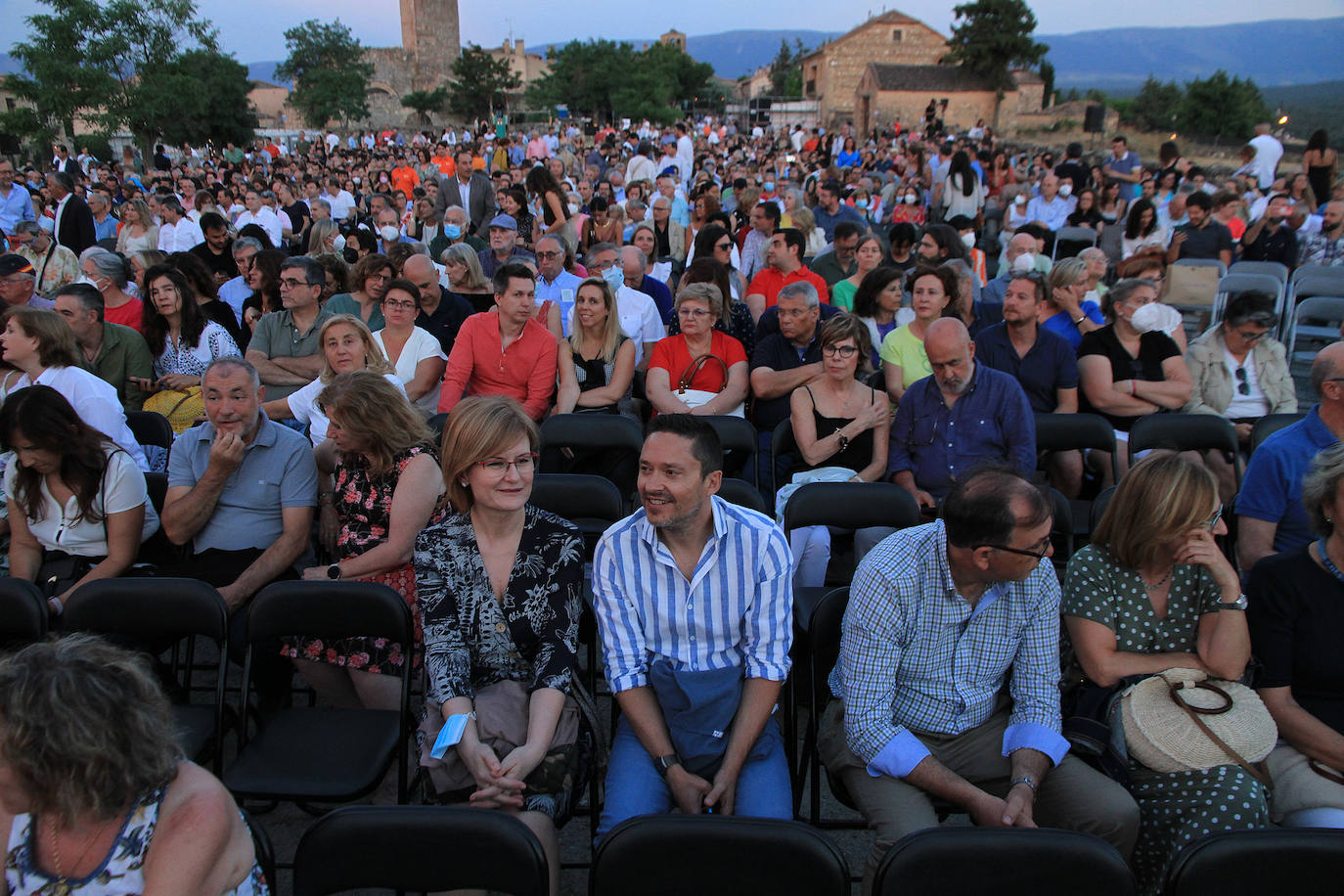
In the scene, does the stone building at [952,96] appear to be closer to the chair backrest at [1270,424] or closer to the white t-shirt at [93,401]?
the chair backrest at [1270,424]

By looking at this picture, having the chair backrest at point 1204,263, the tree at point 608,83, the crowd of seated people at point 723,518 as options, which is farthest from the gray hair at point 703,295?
the tree at point 608,83

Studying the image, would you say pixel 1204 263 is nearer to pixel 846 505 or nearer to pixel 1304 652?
pixel 846 505

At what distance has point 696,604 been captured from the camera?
2.39 m

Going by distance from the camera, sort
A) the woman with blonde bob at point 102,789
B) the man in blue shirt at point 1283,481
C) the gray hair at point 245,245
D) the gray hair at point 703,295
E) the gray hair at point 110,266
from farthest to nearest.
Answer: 1. the gray hair at point 245,245
2. the gray hair at point 110,266
3. the gray hair at point 703,295
4. the man in blue shirt at point 1283,481
5. the woman with blonde bob at point 102,789

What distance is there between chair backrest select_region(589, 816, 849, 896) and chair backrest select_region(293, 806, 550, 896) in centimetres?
16

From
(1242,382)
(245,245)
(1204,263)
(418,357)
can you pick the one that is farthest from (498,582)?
(1204,263)

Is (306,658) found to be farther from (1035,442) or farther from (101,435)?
(1035,442)

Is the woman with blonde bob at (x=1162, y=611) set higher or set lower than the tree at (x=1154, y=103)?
lower

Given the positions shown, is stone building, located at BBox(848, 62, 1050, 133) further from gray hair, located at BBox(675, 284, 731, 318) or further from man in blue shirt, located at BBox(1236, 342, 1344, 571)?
man in blue shirt, located at BBox(1236, 342, 1344, 571)

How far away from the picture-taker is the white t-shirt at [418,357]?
488 cm

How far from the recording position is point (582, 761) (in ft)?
7.86

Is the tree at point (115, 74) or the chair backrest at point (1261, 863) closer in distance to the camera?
the chair backrest at point (1261, 863)

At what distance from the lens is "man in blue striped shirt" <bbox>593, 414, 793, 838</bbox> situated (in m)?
2.33

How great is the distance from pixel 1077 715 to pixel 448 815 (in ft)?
5.95
